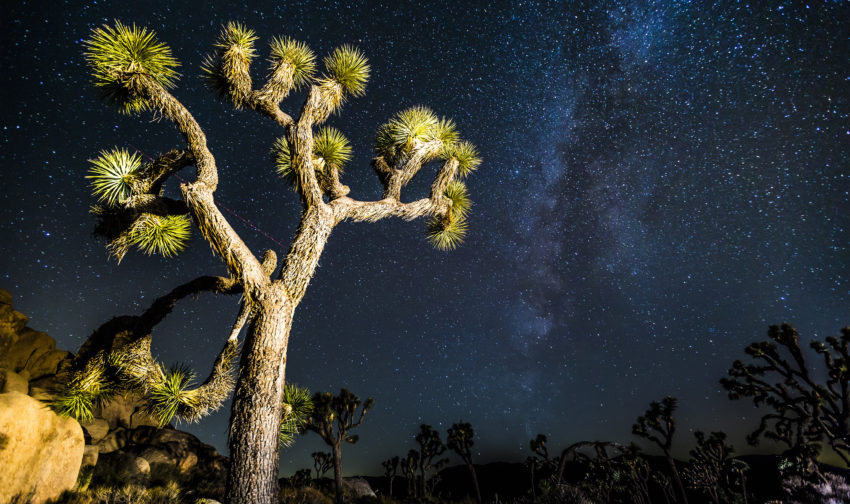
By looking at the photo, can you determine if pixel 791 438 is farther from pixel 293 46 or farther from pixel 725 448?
pixel 293 46

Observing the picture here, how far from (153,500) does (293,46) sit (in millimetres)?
8289

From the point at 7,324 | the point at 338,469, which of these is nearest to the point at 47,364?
the point at 7,324

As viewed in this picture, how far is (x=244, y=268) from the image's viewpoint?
14.5 ft

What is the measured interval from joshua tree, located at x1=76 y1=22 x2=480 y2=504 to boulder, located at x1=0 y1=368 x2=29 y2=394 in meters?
6.19

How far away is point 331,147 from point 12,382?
9.97 m

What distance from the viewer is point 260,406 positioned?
12.6ft

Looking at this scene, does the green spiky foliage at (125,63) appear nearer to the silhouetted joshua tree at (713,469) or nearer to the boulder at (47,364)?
the boulder at (47,364)

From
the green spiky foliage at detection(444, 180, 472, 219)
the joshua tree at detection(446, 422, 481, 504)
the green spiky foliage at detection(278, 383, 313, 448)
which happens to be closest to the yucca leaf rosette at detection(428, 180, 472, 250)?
the green spiky foliage at detection(444, 180, 472, 219)

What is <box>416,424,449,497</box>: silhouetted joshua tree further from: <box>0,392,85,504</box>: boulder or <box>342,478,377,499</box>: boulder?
<box>0,392,85,504</box>: boulder

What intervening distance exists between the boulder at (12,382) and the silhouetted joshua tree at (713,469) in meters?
17.1

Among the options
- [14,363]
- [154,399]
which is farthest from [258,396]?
[14,363]

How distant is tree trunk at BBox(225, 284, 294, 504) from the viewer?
3.57 meters

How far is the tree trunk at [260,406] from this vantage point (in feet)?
11.7

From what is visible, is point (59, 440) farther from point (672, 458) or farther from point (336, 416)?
point (672, 458)
